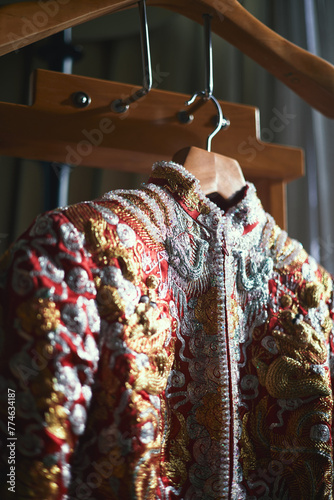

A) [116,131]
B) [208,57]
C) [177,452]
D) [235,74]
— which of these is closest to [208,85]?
[208,57]

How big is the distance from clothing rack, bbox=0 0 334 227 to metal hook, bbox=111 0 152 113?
14 millimetres

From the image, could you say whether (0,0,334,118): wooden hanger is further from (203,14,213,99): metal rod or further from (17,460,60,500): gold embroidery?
(17,460,60,500): gold embroidery

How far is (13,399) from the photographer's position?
41cm

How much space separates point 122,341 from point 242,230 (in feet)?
0.75

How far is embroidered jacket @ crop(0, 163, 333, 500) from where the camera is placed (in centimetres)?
41

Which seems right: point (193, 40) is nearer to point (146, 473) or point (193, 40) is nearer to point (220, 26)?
point (220, 26)

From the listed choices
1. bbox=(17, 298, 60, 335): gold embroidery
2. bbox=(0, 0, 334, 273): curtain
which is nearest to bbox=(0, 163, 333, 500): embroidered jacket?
bbox=(17, 298, 60, 335): gold embroidery

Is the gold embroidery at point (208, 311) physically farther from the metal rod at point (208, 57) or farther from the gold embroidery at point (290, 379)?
the metal rod at point (208, 57)

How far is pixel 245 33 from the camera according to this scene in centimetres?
66

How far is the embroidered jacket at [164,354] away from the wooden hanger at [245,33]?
0.19 metres

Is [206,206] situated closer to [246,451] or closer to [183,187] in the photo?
[183,187]

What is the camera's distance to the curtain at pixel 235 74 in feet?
3.61

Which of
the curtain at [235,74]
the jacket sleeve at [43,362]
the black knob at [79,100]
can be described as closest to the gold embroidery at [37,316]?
the jacket sleeve at [43,362]

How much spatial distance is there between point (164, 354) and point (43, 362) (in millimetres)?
132
